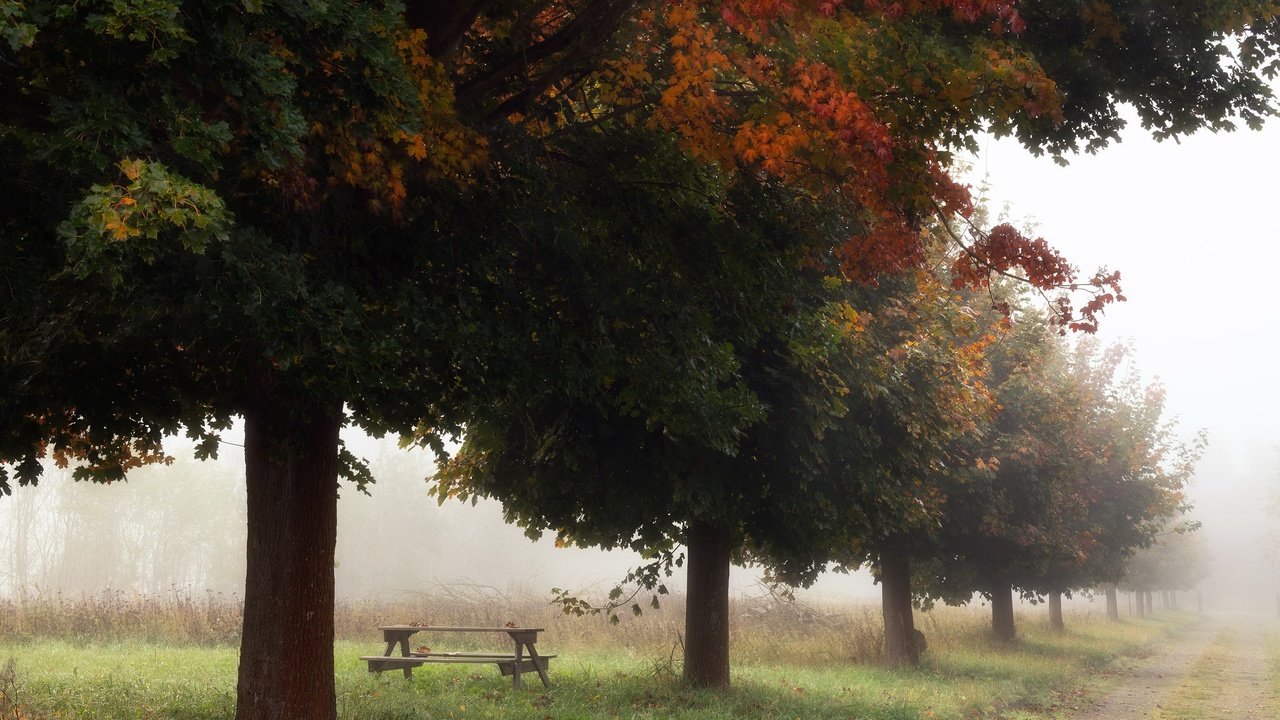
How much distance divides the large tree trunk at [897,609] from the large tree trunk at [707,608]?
278 inches

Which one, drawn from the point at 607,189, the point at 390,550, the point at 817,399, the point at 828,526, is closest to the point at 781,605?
the point at 828,526

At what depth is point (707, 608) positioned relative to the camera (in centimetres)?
1473

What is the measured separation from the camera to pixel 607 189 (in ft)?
30.1

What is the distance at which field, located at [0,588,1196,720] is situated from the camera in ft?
37.7

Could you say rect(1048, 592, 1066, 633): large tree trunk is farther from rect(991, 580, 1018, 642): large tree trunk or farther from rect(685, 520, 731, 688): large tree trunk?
rect(685, 520, 731, 688): large tree trunk

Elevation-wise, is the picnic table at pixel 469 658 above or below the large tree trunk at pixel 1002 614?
above

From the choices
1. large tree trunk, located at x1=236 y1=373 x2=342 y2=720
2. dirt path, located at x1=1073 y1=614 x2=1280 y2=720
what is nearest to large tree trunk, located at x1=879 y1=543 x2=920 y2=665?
dirt path, located at x1=1073 y1=614 x2=1280 y2=720

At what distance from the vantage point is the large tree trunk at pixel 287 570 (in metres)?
8.05

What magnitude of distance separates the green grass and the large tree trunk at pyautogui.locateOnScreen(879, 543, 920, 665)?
55 cm

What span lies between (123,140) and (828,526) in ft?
35.8

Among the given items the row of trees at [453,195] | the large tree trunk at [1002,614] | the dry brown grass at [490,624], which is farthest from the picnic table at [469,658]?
the large tree trunk at [1002,614]

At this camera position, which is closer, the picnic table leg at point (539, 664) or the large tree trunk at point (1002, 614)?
the picnic table leg at point (539, 664)

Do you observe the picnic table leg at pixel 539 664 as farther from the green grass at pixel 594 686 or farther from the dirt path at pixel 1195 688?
the dirt path at pixel 1195 688

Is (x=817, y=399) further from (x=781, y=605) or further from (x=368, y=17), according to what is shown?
(x=781, y=605)
